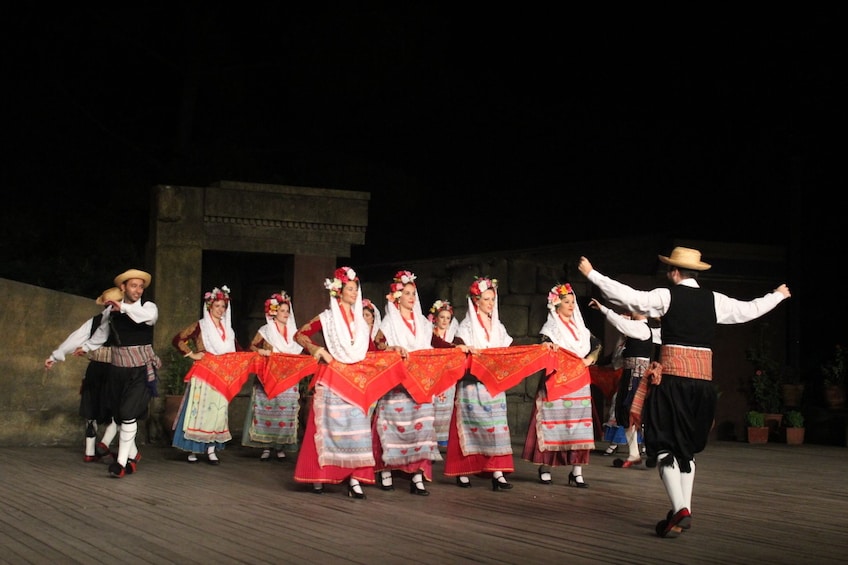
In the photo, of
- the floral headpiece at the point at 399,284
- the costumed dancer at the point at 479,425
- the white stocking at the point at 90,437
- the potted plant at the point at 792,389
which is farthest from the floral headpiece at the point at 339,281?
the potted plant at the point at 792,389

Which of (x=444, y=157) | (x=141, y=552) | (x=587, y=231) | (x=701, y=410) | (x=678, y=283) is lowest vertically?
(x=141, y=552)

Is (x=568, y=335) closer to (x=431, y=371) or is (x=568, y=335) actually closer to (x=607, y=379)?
(x=431, y=371)

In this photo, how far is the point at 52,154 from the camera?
16062 millimetres

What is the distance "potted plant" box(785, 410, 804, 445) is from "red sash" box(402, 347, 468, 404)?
20.1 feet

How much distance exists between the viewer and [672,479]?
5988mm

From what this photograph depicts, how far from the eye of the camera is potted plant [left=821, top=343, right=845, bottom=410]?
1286 centimetres

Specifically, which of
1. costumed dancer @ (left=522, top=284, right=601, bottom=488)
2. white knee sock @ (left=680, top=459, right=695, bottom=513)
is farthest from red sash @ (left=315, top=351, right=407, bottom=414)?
white knee sock @ (left=680, top=459, right=695, bottom=513)

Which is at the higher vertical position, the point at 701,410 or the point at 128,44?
the point at 128,44

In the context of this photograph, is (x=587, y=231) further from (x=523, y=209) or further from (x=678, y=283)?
(x=678, y=283)

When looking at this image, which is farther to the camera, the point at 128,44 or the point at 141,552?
the point at 128,44

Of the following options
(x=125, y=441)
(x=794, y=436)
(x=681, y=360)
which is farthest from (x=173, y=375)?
(x=794, y=436)

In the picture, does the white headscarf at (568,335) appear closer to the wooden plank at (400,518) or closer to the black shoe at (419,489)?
the wooden plank at (400,518)

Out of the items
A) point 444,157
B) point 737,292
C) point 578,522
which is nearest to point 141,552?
point 578,522

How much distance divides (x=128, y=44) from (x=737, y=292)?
964 centimetres
